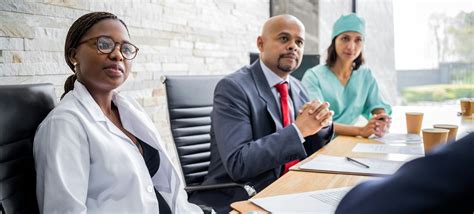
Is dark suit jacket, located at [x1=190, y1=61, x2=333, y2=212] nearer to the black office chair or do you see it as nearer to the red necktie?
the red necktie

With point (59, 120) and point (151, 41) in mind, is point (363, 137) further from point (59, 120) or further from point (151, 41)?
point (59, 120)

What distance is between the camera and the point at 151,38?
7.60 feet

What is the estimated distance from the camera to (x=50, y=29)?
1624 millimetres

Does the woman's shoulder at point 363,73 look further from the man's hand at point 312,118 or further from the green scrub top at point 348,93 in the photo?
the man's hand at point 312,118

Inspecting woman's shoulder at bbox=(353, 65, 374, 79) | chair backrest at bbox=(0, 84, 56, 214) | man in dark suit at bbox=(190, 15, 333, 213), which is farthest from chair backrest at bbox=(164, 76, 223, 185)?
woman's shoulder at bbox=(353, 65, 374, 79)

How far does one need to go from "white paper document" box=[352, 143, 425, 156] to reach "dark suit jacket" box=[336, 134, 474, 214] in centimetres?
129

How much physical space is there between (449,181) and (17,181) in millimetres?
966

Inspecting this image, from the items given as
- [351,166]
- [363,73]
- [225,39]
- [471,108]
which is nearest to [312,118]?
[351,166]

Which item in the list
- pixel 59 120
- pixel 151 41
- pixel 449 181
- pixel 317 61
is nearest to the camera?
pixel 449 181

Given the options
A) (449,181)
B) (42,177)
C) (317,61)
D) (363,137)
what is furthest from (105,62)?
(317,61)

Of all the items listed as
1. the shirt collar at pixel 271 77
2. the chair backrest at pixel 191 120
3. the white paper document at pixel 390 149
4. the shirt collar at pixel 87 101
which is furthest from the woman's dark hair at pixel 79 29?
the white paper document at pixel 390 149

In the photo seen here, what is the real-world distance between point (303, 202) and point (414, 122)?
48.9 inches

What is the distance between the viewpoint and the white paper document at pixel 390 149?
5.11 ft

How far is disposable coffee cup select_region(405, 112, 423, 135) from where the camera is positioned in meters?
1.97
